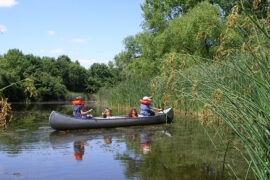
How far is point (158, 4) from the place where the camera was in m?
31.7

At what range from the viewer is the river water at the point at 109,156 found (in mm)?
5844

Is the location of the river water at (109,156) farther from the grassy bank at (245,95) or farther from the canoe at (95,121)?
the grassy bank at (245,95)

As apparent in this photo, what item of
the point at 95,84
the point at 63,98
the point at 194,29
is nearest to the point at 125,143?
the point at 194,29

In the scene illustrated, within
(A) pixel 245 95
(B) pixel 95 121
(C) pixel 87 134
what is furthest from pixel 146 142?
(A) pixel 245 95

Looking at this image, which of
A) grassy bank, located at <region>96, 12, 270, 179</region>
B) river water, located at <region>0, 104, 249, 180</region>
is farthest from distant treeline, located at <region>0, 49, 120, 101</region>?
grassy bank, located at <region>96, 12, 270, 179</region>

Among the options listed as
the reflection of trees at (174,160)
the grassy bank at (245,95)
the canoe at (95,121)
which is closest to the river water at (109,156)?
the reflection of trees at (174,160)

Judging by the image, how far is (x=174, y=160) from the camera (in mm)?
6773

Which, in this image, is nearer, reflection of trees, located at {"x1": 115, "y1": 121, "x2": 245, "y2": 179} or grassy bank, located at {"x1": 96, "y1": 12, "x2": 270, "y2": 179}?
grassy bank, located at {"x1": 96, "y1": 12, "x2": 270, "y2": 179}

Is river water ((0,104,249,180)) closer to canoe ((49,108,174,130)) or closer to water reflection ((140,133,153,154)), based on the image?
water reflection ((140,133,153,154))

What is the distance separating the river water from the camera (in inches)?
230

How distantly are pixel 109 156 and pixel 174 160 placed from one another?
1650 millimetres

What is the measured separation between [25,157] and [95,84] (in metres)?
61.7

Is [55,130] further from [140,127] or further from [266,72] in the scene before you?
[266,72]

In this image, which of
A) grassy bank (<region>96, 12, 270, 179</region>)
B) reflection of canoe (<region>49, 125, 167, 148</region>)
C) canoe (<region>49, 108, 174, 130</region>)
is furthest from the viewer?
canoe (<region>49, 108, 174, 130</region>)
